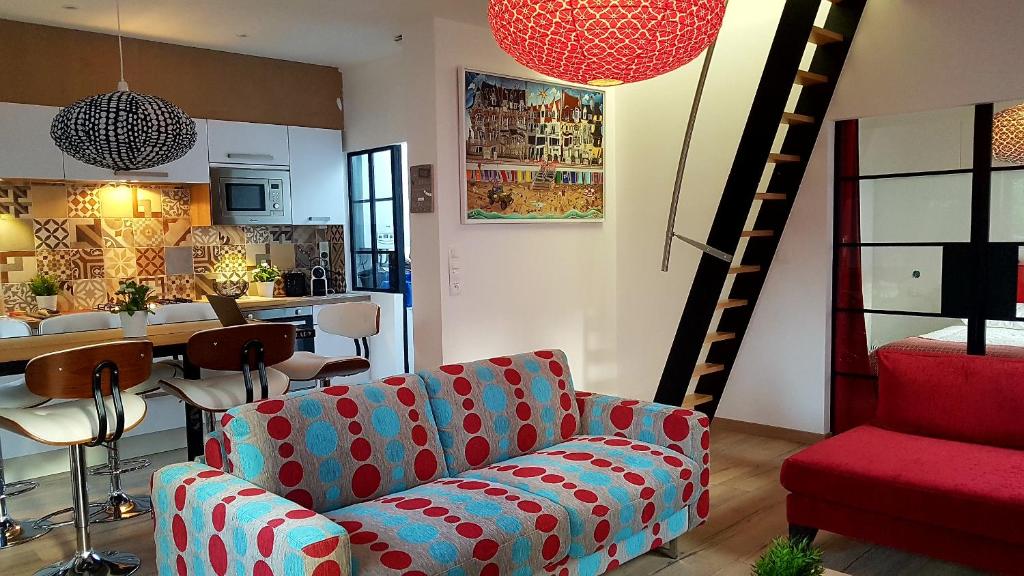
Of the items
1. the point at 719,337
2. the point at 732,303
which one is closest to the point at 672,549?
the point at 719,337

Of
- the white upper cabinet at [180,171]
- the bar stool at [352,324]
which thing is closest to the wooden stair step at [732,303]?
the bar stool at [352,324]

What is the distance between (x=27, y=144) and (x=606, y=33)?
455 cm

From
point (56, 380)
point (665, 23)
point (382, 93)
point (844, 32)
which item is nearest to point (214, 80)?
point (382, 93)

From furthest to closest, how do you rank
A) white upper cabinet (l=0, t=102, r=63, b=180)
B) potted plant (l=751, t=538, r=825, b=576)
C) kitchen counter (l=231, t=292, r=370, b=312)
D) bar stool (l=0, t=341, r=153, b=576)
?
kitchen counter (l=231, t=292, r=370, b=312)
white upper cabinet (l=0, t=102, r=63, b=180)
bar stool (l=0, t=341, r=153, b=576)
potted plant (l=751, t=538, r=825, b=576)

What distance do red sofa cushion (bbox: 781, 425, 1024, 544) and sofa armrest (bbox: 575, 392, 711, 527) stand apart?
1.17 feet

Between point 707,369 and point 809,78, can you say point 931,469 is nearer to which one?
point 707,369

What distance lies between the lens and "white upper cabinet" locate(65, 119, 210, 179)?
5.31m

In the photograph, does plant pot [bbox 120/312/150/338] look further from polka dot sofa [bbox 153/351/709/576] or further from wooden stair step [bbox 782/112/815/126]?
wooden stair step [bbox 782/112/815/126]

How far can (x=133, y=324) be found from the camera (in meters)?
3.73

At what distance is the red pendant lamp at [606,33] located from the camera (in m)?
1.90

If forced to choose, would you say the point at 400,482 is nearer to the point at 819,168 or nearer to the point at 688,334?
the point at 688,334

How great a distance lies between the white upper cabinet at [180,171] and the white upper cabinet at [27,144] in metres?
0.21

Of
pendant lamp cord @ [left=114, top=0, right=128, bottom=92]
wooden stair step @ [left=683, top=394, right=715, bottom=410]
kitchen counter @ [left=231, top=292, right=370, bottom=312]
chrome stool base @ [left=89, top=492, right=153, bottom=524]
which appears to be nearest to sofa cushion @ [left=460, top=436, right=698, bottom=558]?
wooden stair step @ [left=683, top=394, right=715, bottom=410]

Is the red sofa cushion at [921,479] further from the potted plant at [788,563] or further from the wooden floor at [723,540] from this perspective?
the potted plant at [788,563]
